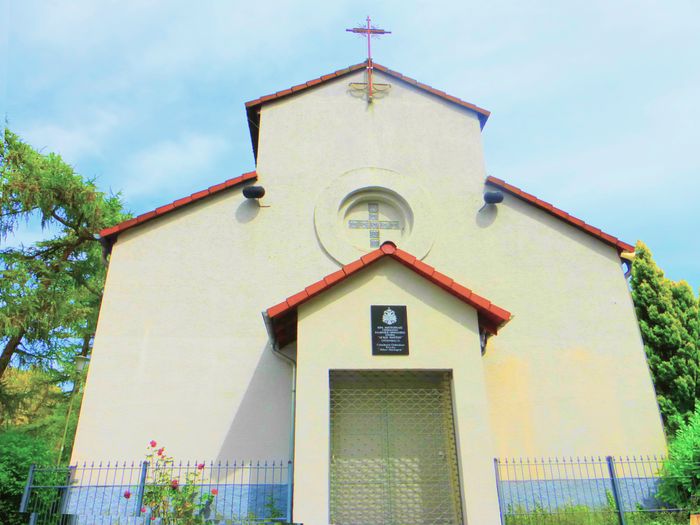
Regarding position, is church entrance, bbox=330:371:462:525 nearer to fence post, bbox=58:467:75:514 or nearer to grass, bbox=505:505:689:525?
grass, bbox=505:505:689:525

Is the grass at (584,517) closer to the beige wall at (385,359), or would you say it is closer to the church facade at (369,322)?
the church facade at (369,322)

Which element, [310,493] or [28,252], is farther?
[28,252]

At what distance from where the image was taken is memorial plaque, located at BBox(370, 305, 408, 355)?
820 centimetres

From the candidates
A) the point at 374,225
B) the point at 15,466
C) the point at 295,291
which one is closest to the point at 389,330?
the point at 295,291

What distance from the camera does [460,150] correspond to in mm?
12570

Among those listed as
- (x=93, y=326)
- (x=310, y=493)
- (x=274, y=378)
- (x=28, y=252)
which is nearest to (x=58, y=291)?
(x=28, y=252)

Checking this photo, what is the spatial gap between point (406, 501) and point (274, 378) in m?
3.44

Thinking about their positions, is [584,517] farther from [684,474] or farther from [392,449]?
[392,449]

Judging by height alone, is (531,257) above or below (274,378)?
above

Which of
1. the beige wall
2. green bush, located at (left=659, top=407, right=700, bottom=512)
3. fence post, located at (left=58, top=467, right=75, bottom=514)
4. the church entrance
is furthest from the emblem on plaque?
fence post, located at (left=58, top=467, right=75, bottom=514)

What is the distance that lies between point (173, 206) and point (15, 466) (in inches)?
245

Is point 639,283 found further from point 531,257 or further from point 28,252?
point 28,252

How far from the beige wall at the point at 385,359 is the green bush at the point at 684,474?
4.05 meters

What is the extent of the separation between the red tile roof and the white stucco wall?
20cm
